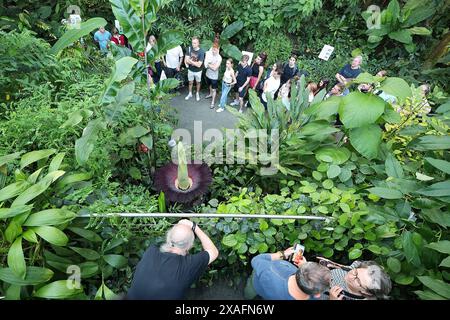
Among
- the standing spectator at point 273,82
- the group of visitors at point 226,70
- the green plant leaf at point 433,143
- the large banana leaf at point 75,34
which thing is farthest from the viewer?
the group of visitors at point 226,70

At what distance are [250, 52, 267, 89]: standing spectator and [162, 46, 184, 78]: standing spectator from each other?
133 cm

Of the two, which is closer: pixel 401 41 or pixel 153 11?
pixel 153 11

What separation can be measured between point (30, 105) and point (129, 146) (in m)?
1.05

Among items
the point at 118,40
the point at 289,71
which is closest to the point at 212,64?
the point at 289,71

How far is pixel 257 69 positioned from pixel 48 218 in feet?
14.6

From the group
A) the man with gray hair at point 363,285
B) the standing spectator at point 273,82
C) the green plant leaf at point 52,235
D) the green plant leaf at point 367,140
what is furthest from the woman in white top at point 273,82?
the green plant leaf at point 52,235

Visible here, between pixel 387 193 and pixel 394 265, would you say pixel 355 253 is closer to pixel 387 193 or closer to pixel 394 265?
pixel 394 265

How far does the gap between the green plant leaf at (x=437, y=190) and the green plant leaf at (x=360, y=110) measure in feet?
2.60

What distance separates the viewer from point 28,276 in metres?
2.19

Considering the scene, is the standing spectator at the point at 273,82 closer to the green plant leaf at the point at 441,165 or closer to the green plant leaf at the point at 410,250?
the green plant leaf at the point at 441,165

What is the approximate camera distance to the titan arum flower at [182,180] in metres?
3.17
